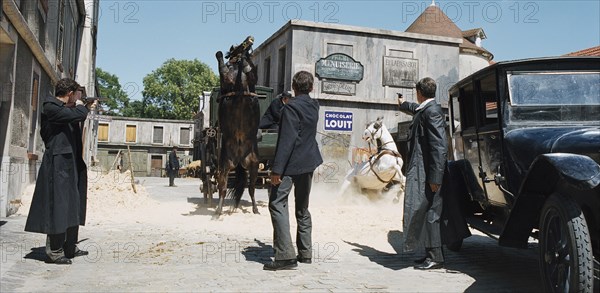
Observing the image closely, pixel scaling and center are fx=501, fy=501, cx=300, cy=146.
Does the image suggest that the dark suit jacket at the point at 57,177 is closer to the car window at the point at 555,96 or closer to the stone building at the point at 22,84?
the stone building at the point at 22,84

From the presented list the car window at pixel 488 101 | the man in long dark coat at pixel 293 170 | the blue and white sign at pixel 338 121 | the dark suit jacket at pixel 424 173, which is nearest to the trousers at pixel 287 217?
the man in long dark coat at pixel 293 170

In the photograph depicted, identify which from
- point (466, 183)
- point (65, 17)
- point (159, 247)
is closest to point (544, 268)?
point (466, 183)

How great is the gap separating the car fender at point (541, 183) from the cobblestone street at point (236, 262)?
1.90 ft

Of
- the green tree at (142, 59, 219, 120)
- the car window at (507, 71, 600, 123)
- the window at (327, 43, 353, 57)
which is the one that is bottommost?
the car window at (507, 71, 600, 123)

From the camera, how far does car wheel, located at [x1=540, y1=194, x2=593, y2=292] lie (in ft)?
10.6

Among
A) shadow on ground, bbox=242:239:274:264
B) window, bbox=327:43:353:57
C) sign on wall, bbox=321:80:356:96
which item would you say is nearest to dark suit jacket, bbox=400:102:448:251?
shadow on ground, bbox=242:239:274:264

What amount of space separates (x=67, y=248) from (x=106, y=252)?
1.90 ft

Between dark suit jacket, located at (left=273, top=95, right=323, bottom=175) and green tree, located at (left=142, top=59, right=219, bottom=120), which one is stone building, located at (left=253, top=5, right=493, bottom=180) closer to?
dark suit jacket, located at (left=273, top=95, right=323, bottom=175)

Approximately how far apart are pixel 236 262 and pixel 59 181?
1991 millimetres

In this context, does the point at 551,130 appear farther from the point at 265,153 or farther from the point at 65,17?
the point at 65,17

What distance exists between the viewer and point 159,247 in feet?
20.2

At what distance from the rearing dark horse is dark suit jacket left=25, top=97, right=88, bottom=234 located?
3.52 m

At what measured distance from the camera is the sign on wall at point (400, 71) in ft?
63.8

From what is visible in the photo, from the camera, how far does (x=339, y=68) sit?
1864 centimetres
